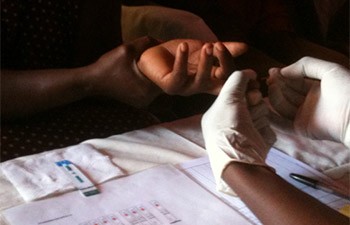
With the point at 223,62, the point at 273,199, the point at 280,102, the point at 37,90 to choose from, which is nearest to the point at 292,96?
the point at 280,102

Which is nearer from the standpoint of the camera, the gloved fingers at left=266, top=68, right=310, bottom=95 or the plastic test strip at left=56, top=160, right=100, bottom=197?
the plastic test strip at left=56, top=160, right=100, bottom=197

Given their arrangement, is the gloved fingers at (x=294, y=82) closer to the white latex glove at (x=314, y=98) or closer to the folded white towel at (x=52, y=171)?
the white latex glove at (x=314, y=98)

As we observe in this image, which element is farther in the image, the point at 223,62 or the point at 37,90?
the point at 37,90

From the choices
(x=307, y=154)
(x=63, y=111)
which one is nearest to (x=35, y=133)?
(x=63, y=111)

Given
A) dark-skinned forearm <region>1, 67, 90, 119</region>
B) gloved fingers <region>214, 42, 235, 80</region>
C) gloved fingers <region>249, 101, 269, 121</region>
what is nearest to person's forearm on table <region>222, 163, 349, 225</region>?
gloved fingers <region>249, 101, 269, 121</region>

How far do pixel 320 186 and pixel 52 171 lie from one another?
1.21 ft

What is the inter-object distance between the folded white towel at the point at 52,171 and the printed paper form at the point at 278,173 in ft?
0.36

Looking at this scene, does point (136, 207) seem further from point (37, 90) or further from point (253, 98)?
point (37, 90)

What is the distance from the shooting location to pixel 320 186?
0.63 meters

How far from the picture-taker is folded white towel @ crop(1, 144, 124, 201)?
0.58 m

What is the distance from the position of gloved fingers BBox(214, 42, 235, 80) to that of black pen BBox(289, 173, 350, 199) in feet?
0.65

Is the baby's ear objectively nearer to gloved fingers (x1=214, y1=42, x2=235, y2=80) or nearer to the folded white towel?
gloved fingers (x1=214, y1=42, x2=235, y2=80)

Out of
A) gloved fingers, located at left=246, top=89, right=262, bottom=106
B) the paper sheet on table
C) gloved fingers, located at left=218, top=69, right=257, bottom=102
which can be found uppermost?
gloved fingers, located at left=218, top=69, right=257, bottom=102

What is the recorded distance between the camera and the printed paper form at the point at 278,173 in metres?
0.58
